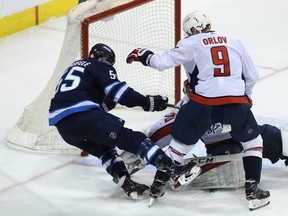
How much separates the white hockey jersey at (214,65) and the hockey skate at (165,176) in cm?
32

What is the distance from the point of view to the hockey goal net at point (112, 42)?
5.52 metres

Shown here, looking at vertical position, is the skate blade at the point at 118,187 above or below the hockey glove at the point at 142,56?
below

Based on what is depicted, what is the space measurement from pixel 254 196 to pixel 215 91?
1.73ft

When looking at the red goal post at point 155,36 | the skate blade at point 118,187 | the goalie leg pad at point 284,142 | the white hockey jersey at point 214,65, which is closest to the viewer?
the white hockey jersey at point 214,65

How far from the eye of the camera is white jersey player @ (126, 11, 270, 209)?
4.75 metres

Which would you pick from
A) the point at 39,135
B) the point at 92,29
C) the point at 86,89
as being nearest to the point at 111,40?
the point at 92,29

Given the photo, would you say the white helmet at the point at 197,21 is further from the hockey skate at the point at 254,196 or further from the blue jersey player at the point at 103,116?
the hockey skate at the point at 254,196

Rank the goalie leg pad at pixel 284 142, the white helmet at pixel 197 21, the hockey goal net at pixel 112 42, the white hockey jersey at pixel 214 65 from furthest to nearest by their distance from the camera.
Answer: the hockey goal net at pixel 112 42
the goalie leg pad at pixel 284 142
the white helmet at pixel 197 21
the white hockey jersey at pixel 214 65

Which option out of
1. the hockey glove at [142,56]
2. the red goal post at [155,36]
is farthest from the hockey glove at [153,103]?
the red goal post at [155,36]

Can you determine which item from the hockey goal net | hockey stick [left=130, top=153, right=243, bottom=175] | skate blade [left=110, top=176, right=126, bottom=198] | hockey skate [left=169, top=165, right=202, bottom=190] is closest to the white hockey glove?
skate blade [left=110, top=176, right=126, bottom=198]

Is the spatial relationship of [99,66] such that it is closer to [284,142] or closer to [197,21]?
[197,21]

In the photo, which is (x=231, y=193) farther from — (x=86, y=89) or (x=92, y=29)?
(x=92, y=29)

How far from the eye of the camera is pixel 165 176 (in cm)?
484

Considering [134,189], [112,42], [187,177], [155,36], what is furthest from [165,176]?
[155,36]
